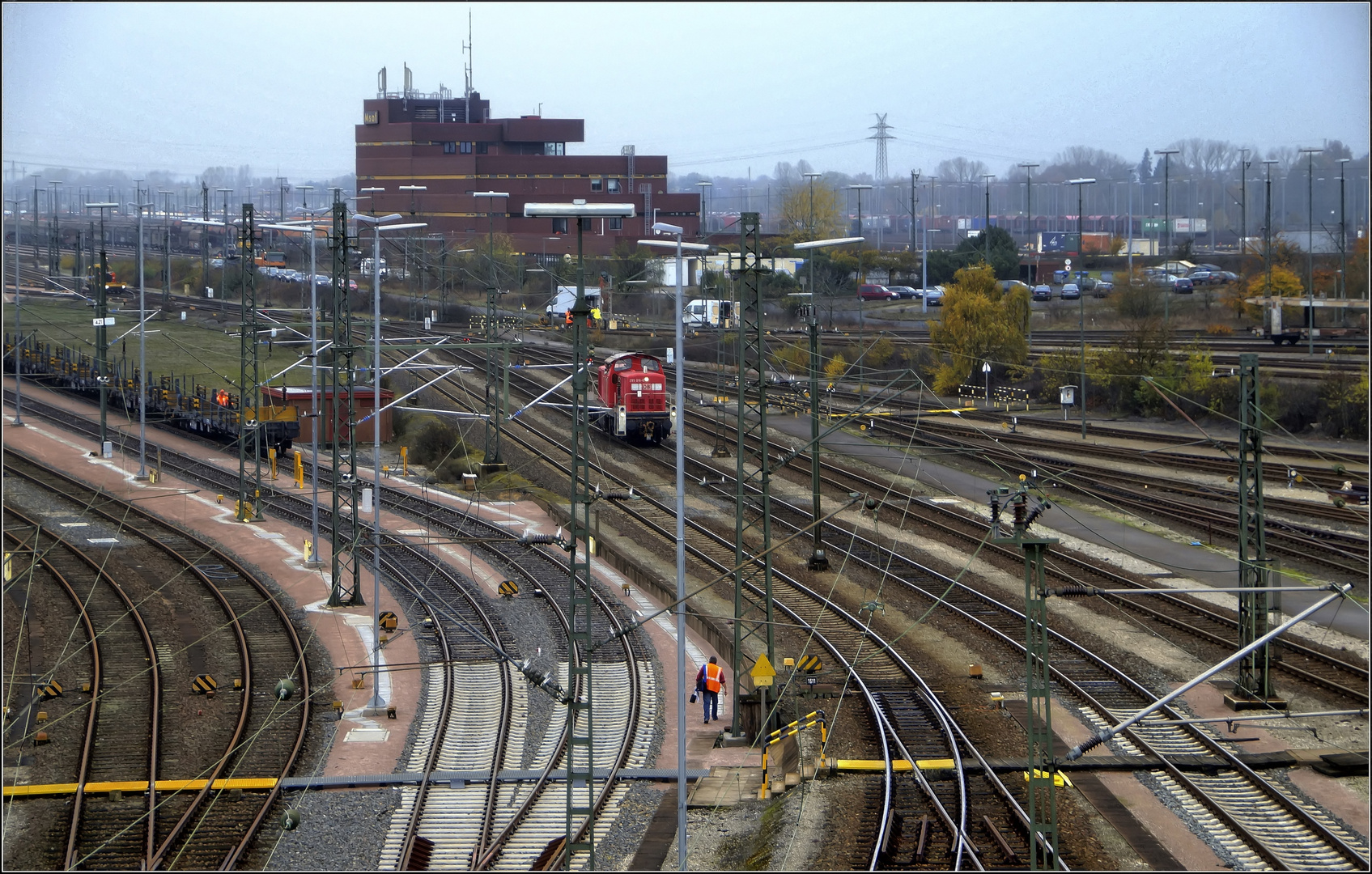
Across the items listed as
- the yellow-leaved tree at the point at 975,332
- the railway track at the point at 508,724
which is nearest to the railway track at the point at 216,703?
the railway track at the point at 508,724

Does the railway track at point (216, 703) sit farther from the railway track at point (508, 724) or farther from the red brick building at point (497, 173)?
the red brick building at point (497, 173)

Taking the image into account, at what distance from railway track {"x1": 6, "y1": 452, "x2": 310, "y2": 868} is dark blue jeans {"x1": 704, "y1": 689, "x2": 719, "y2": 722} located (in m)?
6.04

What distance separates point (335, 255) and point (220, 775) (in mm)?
9944

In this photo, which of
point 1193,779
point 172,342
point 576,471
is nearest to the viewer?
point 576,471

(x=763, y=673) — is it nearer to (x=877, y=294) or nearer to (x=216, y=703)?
(x=216, y=703)

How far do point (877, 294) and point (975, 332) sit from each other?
2826cm

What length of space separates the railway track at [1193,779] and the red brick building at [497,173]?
2601 inches

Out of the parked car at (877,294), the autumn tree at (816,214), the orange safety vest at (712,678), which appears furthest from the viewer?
the autumn tree at (816,214)

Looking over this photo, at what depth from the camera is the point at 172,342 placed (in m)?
53.8

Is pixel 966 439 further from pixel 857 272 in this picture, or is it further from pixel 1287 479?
pixel 857 272

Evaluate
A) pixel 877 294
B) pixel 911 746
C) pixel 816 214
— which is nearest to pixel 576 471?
pixel 911 746

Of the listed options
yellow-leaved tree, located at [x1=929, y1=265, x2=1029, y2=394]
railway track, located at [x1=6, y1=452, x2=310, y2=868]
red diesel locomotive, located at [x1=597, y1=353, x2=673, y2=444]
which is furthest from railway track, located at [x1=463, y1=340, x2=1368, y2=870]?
yellow-leaved tree, located at [x1=929, y1=265, x2=1029, y2=394]

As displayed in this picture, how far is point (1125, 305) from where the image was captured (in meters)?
58.8

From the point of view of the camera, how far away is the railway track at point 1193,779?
49.1 ft
